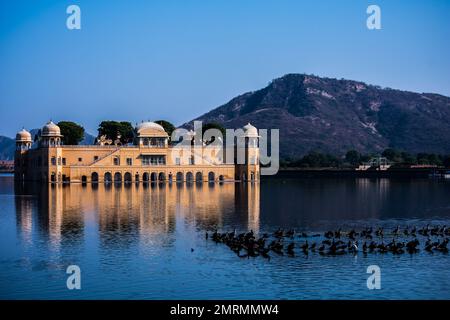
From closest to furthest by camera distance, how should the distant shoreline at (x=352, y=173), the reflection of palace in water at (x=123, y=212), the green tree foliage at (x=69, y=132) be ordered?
the reflection of palace in water at (x=123, y=212) < the green tree foliage at (x=69, y=132) < the distant shoreline at (x=352, y=173)

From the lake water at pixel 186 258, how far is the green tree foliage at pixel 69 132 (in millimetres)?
45694

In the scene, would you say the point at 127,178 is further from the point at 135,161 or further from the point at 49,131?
the point at 49,131

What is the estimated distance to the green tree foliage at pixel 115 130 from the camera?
9938cm

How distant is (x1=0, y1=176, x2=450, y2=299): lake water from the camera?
74.6 feet

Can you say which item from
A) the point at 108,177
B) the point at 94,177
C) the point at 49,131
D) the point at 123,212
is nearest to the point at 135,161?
the point at 108,177

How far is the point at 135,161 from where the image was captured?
87.1 m

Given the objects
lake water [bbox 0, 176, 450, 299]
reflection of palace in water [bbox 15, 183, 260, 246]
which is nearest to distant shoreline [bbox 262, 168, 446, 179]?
reflection of palace in water [bbox 15, 183, 260, 246]

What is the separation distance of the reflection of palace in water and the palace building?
19367 mm

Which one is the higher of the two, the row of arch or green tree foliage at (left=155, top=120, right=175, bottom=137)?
green tree foliage at (left=155, top=120, right=175, bottom=137)

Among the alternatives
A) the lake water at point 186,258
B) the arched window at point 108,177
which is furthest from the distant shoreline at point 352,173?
the lake water at point 186,258

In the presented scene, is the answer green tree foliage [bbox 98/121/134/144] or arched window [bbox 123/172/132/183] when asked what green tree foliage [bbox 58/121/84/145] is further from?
arched window [bbox 123/172/132/183]

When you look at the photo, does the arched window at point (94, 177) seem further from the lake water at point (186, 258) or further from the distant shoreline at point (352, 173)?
the distant shoreline at point (352, 173)

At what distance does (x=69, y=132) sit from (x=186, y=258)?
70564mm
